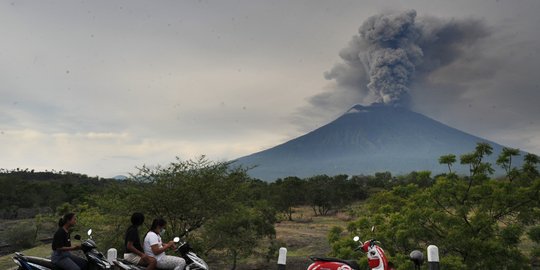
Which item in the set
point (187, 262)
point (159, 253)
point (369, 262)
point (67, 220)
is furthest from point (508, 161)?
point (67, 220)

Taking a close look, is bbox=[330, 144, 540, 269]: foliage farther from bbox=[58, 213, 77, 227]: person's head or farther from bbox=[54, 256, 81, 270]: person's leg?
bbox=[58, 213, 77, 227]: person's head

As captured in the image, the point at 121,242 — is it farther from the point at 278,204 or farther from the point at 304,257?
the point at 278,204

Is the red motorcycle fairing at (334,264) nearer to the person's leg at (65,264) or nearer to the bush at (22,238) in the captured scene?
the person's leg at (65,264)

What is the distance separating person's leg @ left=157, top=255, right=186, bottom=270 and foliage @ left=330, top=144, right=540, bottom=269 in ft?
20.4

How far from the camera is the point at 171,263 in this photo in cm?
842

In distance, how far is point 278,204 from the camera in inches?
2088

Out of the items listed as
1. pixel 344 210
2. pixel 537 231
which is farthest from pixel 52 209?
pixel 537 231

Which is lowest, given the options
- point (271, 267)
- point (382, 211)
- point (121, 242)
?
point (271, 267)

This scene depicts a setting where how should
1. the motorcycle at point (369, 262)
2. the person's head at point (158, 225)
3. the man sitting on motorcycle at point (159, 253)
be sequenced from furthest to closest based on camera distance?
the motorcycle at point (369, 262) < the person's head at point (158, 225) < the man sitting on motorcycle at point (159, 253)

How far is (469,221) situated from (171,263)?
946 centimetres

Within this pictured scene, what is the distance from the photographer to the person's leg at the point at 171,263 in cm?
834

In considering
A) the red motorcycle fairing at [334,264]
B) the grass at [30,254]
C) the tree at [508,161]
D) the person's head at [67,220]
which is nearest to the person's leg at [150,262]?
the person's head at [67,220]

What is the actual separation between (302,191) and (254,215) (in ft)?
111

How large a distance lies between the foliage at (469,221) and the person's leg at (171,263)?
20.4ft
